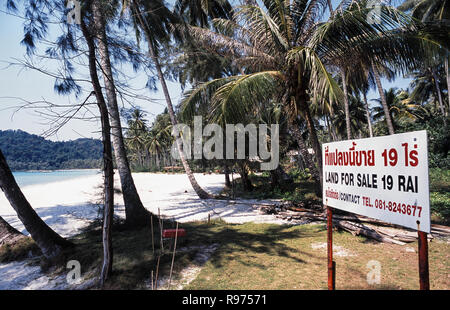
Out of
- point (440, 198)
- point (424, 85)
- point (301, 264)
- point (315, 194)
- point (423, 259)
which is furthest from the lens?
point (424, 85)

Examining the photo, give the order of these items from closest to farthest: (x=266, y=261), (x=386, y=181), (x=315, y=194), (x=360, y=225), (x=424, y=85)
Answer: (x=386, y=181) → (x=266, y=261) → (x=360, y=225) → (x=315, y=194) → (x=424, y=85)

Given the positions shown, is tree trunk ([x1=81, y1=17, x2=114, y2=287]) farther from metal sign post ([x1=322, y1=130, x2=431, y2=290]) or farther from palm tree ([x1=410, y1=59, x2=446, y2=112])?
palm tree ([x1=410, y1=59, x2=446, y2=112])

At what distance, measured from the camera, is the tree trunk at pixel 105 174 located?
3.65 metres

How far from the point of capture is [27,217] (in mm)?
4762

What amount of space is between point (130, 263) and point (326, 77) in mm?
5282

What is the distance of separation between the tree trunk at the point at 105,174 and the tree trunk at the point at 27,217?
1.92m

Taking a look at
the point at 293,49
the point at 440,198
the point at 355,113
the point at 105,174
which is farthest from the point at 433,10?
the point at 105,174

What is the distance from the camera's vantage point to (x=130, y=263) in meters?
4.22

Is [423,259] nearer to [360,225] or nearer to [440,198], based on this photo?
[360,225]

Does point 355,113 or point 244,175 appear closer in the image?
point 244,175

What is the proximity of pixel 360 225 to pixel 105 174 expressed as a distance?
5909 millimetres

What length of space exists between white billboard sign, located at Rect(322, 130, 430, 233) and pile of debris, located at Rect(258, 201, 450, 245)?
359 cm

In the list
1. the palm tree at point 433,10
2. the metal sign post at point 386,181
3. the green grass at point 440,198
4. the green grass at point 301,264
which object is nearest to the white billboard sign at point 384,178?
the metal sign post at point 386,181
